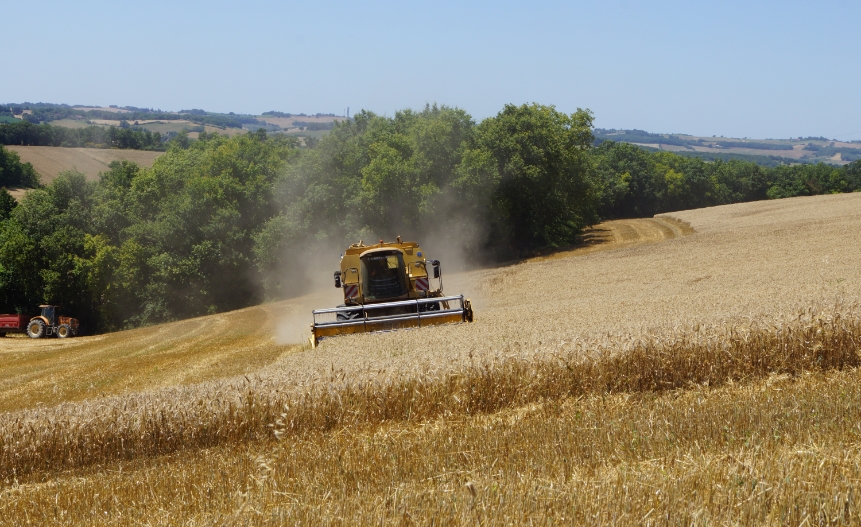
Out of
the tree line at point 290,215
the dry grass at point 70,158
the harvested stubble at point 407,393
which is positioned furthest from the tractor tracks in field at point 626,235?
the dry grass at point 70,158

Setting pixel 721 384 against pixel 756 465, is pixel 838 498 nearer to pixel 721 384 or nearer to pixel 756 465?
pixel 756 465

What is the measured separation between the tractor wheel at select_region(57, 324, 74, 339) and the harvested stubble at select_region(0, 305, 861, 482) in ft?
109

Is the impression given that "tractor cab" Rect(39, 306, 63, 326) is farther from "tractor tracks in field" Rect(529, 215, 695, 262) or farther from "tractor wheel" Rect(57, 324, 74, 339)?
"tractor tracks in field" Rect(529, 215, 695, 262)

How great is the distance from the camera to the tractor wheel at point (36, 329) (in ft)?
129

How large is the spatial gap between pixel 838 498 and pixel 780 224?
1590 inches

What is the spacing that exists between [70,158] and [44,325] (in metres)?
63.3

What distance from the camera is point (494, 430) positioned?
26.8 feet

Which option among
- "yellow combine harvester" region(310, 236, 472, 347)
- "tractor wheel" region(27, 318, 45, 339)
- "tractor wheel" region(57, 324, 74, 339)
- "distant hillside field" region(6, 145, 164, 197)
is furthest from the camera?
"distant hillside field" region(6, 145, 164, 197)

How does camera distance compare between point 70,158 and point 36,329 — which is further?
point 70,158

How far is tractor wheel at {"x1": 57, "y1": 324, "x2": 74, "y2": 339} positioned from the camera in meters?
40.0

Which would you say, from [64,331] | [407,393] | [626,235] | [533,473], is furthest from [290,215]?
[533,473]

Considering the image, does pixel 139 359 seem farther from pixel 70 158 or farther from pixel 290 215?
pixel 70 158

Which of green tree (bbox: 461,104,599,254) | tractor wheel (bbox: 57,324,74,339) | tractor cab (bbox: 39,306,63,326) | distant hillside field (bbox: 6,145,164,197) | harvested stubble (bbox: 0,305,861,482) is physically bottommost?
tractor wheel (bbox: 57,324,74,339)

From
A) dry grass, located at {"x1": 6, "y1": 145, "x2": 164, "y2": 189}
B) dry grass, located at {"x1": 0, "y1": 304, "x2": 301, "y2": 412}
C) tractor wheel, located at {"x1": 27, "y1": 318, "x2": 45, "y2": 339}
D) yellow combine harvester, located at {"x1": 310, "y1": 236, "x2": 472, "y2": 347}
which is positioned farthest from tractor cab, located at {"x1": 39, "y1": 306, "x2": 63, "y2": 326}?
dry grass, located at {"x1": 6, "y1": 145, "x2": 164, "y2": 189}
